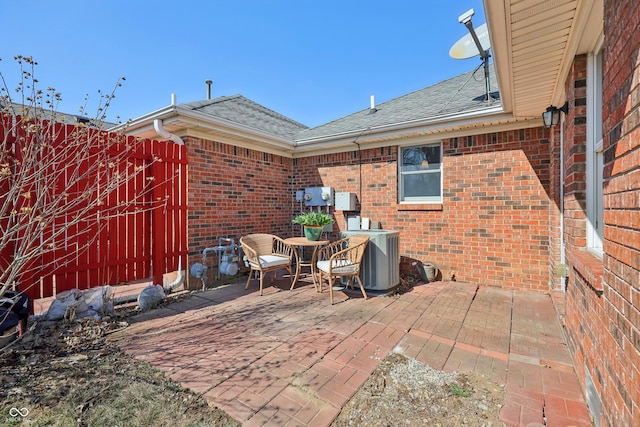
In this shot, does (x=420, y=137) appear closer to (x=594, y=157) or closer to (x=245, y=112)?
(x=594, y=157)

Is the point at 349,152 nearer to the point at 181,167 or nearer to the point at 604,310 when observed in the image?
the point at 181,167

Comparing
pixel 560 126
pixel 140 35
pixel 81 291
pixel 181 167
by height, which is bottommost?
pixel 81 291

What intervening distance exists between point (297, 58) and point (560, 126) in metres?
7.17

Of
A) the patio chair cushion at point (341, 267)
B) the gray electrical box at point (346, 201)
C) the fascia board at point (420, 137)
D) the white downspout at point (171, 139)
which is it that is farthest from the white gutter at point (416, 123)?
the patio chair cushion at point (341, 267)

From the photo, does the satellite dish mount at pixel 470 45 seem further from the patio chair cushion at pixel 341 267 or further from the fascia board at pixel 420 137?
the patio chair cushion at pixel 341 267

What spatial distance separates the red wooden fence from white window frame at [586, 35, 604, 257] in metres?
4.63

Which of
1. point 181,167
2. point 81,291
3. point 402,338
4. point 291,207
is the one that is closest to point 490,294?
point 402,338

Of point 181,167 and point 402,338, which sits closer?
point 402,338

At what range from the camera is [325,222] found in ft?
17.5

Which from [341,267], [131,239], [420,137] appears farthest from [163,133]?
[420,137]

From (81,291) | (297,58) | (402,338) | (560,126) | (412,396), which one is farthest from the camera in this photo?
(297,58)

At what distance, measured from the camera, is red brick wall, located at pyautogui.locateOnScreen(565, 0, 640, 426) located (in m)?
1.28

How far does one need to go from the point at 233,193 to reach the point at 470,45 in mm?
5579

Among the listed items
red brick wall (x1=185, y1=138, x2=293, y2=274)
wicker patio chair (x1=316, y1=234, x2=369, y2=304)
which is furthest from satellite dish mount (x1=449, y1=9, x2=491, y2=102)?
red brick wall (x1=185, y1=138, x2=293, y2=274)
